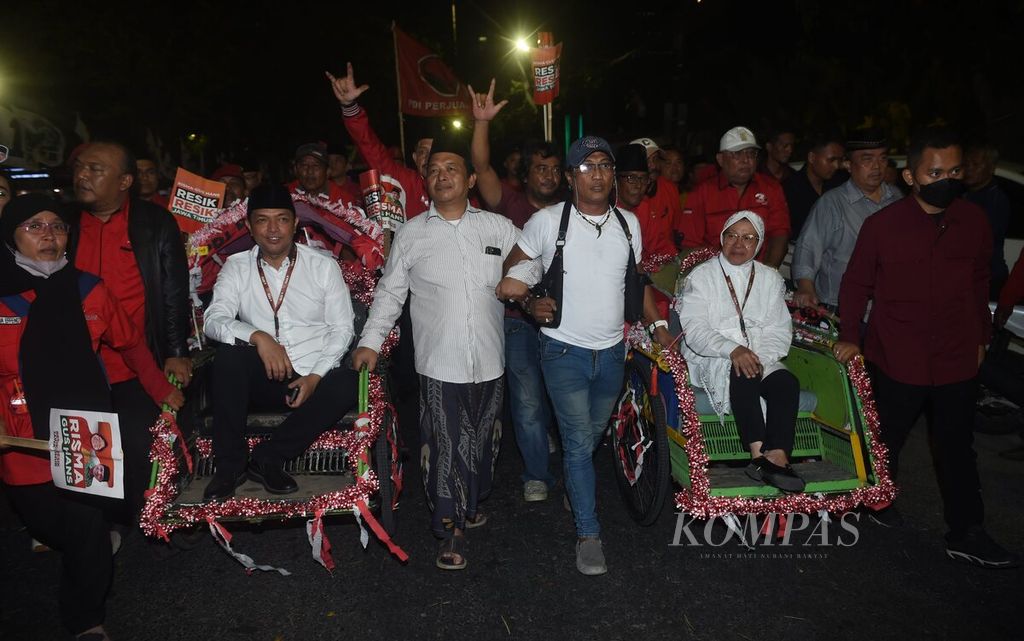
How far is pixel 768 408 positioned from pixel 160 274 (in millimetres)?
3669

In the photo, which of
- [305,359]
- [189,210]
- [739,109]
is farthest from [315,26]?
[305,359]

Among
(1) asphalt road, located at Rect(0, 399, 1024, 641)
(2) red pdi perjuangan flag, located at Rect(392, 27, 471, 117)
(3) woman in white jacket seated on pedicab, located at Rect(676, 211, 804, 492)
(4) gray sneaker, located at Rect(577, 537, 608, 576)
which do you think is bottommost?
(1) asphalt road, located at Rect(0, 399, 1024, 641)

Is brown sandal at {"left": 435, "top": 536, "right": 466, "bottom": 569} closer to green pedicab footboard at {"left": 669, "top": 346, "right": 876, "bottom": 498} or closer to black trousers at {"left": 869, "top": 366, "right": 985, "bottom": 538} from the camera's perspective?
green pedicab footboard at {"left": 669, "top": 346, "right": 876, "bottom": 498}

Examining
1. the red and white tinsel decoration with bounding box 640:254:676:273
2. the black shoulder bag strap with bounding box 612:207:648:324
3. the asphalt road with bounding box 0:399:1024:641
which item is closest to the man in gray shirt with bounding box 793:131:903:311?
the red and white tinsel decoration with bounding box 640:254:676:273

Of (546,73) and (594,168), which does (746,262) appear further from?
(546,73)

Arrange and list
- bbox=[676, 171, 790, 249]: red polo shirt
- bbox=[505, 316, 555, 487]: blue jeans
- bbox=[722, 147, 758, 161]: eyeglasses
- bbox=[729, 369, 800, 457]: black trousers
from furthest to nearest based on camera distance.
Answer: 1. bbox=[676, 171, 790, 249]: red polo shirt
2. bbox=[722, 147, 758, 161]: eyeglasses
3. bbox=[505, 316, 555, 487]: blue jeans
4. bbox=[729, 369, 800, 457]: black trousers

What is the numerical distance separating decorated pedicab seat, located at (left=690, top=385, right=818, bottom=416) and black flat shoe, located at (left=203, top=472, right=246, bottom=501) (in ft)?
8.59

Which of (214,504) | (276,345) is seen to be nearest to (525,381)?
(276,345)

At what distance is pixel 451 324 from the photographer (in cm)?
373

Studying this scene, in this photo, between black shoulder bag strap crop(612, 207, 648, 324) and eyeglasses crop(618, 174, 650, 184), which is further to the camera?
eyeglasses crop(618, 174, 650, 184)

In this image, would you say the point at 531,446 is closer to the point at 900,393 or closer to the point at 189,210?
the point at 900,393

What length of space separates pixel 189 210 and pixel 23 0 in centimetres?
1538

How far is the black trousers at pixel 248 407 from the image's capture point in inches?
148

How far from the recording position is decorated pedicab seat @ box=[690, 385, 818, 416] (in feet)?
13.8
